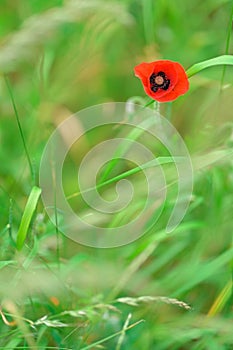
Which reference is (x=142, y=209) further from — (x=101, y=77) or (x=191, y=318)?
(x=101, y=77)

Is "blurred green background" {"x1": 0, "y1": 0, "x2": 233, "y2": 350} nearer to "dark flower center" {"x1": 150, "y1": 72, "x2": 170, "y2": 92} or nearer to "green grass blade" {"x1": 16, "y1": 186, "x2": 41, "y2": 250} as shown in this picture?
"green grass blade" {"x1": 16, "y1": 186, "x2": 41, "y2": 250}

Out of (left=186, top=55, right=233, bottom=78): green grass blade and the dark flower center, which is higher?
(left=186, top=55, right=233, bottom=78): green grass blade

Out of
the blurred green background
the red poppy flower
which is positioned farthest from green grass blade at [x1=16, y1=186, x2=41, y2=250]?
the red poppy flower

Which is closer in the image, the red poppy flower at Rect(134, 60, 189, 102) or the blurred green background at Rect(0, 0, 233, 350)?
the red poppy flower at Rect(134, 60, 189, 102)

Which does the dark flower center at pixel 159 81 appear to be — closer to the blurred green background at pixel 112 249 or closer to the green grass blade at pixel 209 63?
the green grass blade at pixel 209 63
